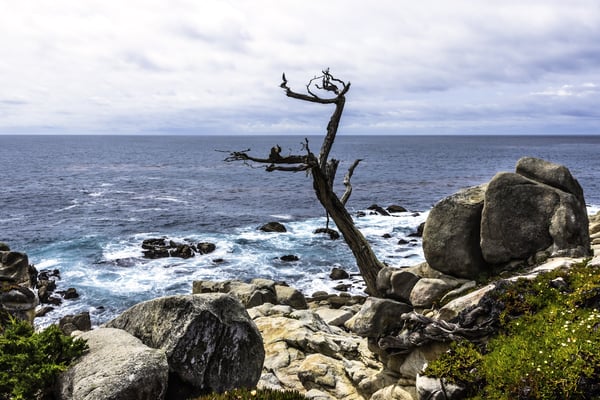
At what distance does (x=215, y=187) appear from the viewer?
96.1m

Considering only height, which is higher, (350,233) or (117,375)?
(350,233)

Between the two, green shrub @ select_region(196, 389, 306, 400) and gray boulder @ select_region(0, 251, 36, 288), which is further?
gray boulder @ select_region(0, 251, 36, 288)

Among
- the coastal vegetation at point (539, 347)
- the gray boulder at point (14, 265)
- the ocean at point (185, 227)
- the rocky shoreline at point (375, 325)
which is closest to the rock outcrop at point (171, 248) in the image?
the ocean at point (185, 227)

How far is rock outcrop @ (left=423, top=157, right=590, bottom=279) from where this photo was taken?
47.8 feet

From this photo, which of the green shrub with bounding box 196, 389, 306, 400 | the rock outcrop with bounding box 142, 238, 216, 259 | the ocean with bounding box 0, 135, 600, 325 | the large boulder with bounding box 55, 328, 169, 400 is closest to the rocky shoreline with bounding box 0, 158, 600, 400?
the large boulder with bounding box 55, 328, 169, 400

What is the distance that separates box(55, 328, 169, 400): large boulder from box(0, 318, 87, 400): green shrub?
32 cm

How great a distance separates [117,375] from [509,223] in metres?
12.4

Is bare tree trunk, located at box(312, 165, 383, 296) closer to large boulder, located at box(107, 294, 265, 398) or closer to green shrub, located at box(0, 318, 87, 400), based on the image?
large boulder, located at box(107, 294, 265, 398)

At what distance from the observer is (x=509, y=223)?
15086 mm

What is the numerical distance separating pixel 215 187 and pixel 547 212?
8522cm

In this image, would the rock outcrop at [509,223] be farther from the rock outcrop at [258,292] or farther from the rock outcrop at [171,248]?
the rock outcrop at [171,248]

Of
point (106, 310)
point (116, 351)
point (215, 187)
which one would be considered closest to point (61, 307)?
point (106, 310)

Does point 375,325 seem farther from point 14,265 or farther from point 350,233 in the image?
point 14,265

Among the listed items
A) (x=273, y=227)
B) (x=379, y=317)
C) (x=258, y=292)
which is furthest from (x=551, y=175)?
(x=273, y=227)
